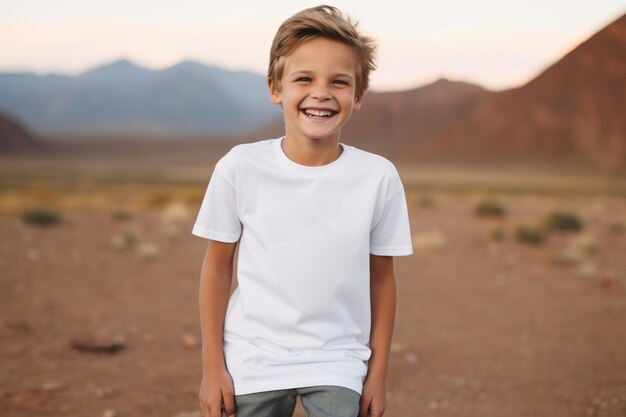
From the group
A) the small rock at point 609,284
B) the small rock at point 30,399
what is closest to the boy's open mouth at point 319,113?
the small rock at point 30,399

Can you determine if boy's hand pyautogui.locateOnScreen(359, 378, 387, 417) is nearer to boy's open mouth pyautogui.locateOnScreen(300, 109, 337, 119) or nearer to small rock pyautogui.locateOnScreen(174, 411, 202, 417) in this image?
boy's open mouth pyautogui.locateOnScreen(300, 109, 337, 119)

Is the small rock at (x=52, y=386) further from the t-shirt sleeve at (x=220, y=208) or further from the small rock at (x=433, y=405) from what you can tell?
the t-shirt sleeve at (x=220, y=208)

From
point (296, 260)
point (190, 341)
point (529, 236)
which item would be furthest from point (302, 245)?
point (529, 236)

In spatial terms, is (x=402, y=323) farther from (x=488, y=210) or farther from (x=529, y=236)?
(x=488, y=210)

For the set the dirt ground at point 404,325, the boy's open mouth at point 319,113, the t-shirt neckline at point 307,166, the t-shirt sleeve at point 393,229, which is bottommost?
the dirt ground at point 404,325

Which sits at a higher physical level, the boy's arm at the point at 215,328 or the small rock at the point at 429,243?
the boy's arm at the point at 215,328

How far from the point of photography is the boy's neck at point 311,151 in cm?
239

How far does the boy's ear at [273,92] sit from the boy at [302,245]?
2.9 inches

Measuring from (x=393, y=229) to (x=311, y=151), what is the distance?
0.45 metres

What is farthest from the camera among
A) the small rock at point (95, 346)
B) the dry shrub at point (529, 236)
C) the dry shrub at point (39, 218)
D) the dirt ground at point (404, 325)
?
the dry shrub at point (529, 236)

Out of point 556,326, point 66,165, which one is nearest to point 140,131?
point 66,165

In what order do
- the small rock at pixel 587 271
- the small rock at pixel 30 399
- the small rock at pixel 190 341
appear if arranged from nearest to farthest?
the small rock at pixel 30 399 → the small rock at pixel 190 341 → the small rock at pixel 587 271

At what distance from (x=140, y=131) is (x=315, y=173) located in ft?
378

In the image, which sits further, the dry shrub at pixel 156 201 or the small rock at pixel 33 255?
the dry shrub at pixel 156 201
